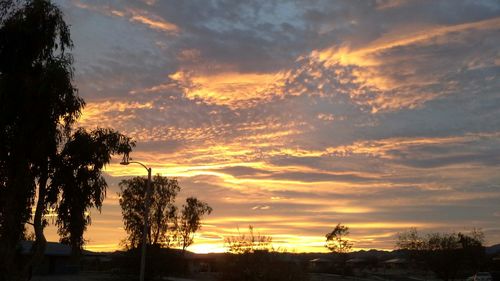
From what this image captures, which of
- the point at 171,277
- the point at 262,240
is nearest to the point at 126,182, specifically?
the point at 171,277

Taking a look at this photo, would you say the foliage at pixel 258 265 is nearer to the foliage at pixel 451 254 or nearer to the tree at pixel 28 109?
the tree at pixel 28 109

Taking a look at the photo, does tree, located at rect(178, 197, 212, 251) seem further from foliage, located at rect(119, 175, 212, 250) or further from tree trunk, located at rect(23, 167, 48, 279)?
tree trunk, located at rect(23, 167, 48, 279)

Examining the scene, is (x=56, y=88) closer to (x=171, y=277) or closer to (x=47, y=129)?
(x=47, y=129)

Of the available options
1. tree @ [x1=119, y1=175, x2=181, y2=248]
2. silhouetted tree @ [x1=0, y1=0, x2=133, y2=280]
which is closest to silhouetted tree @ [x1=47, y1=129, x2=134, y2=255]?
silhouetted tree @ [x1=0, y1=0, x2=133, y2=280]

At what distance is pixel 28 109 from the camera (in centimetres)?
2253

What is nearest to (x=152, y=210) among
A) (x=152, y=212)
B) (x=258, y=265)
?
(x=152, y=212)

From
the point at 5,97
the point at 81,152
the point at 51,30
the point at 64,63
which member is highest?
the point at 51,30

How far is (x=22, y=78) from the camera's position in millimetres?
22938

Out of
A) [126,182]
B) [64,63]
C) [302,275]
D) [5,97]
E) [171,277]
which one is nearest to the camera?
[5,97]

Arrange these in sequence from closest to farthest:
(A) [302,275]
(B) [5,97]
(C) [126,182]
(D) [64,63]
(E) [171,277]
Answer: (B) [5,97] < (D) [64,63] < (A) [302,275] < (C) [126,182] < (E) [171,277]

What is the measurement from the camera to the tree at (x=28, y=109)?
22562 millimetres

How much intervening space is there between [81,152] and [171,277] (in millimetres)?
48122

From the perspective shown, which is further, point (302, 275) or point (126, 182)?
point (126, 182)

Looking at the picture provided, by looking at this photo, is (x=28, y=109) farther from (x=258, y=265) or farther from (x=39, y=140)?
(x=258, y=265)
